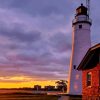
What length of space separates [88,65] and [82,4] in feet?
83.3

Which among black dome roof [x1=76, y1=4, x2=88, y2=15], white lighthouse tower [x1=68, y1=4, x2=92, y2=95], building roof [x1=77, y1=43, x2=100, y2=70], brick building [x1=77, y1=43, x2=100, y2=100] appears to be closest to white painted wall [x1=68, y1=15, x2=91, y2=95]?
white lighthouse tower [x1=68, y1=4, x2=92, y2=95]

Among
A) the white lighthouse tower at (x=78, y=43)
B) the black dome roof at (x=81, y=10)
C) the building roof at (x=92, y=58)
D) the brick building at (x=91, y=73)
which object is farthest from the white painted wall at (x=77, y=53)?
the building roof at (x=92, y=58)

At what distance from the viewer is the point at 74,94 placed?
174 ft

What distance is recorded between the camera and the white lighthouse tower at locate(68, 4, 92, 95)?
174 feet

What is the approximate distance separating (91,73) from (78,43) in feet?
69.8

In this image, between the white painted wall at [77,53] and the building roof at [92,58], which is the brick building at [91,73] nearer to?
the building roof at [92,58]

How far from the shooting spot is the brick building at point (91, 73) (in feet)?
103

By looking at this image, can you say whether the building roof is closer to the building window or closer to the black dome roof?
the building window

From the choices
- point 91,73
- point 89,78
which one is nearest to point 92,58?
point 91,73

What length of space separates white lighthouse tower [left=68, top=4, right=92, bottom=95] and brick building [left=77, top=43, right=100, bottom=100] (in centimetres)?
1694

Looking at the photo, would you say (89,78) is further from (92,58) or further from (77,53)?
(77,53)

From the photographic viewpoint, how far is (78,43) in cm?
5416

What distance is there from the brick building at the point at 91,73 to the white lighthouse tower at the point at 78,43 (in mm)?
16945

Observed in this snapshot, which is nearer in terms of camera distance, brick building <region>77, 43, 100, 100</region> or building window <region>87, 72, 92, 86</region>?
brick building <region>77, 43, 100, 100</region>
